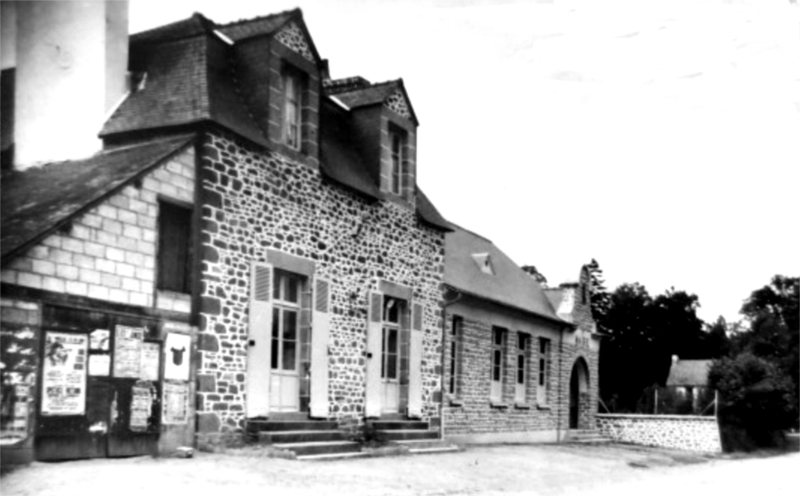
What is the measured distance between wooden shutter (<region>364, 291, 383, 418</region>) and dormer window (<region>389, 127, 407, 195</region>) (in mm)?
1668

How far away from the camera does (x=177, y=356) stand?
31.2 feet

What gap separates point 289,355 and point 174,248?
7.98 ft

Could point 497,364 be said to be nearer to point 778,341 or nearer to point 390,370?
point 390,370

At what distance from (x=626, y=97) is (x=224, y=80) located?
4.56 m

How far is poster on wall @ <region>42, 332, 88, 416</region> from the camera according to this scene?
7879mm

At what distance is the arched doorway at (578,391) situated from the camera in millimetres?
23828

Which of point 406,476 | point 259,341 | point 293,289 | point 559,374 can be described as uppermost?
point 293,289

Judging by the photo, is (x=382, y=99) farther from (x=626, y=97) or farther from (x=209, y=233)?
(x=626, y=97)

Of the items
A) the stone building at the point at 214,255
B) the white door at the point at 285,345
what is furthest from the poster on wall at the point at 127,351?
the white door at the point at 285,345

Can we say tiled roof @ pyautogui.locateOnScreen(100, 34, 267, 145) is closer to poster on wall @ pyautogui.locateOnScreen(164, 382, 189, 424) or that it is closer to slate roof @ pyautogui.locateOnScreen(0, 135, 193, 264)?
slate roof @ pyautogui.locateOnScreen(0, 135, 193, 264)

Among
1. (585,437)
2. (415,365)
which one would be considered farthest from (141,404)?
(585,437)

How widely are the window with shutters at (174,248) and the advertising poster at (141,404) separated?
1.01m

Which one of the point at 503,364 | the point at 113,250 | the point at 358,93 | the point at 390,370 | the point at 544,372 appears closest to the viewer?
the point at 113,250

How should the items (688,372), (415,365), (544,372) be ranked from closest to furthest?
(415,365) < (544,372) < (688,372)
